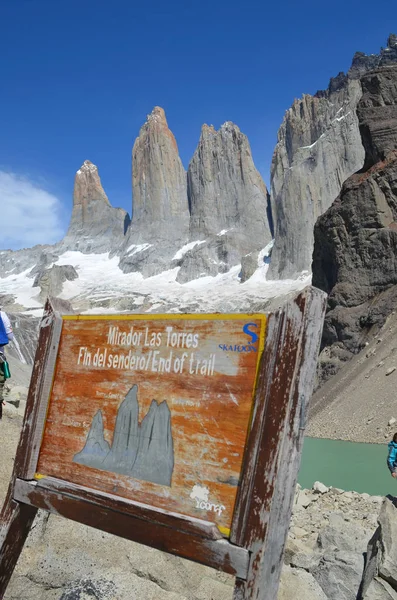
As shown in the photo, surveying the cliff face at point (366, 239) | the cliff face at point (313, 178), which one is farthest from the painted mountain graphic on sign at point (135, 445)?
the cliff face at point (313, 178)

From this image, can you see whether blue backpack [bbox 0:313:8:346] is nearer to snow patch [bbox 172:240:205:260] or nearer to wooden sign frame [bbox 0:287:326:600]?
wooden sign frame [bbox 0:287:326:600]

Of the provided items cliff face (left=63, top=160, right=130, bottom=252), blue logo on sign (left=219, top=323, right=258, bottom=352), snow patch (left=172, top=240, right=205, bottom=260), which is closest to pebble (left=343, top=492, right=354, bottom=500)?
blue logo on sign (left=219, top=323, right=258, bottom=352)

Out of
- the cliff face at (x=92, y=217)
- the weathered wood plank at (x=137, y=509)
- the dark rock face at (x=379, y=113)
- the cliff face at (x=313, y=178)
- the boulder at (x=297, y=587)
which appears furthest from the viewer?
the cliff face at (x=92, y=217)

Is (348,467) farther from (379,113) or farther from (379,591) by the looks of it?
(379,113)

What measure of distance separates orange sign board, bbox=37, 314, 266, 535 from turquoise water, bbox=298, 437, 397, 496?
41.7 ft

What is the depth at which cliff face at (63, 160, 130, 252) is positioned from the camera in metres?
171

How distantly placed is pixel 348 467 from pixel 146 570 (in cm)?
1550

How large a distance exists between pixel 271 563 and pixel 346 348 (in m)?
38.1

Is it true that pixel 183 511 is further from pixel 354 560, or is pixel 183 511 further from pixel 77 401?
pixel 354 560

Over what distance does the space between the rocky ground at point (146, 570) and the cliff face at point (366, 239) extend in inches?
1308

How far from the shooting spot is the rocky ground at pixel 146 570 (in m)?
4.31

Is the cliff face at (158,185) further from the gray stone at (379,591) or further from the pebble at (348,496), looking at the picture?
the gray stone at (379,591)

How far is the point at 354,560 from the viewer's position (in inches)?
242

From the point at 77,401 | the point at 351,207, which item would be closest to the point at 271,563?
the point at 77,401
